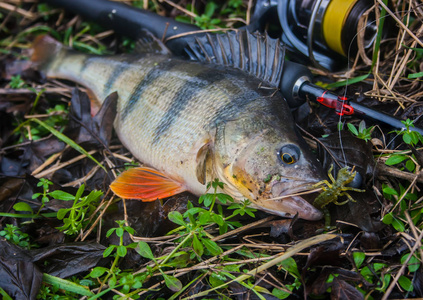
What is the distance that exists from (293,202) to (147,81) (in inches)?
60.3

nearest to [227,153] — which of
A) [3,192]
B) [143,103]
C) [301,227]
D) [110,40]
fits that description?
[301,227]

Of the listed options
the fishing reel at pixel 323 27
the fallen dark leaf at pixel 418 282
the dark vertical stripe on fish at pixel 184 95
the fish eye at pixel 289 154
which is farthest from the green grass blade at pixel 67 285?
the fishing reel at pixel 323 27

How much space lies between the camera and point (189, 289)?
190 cm

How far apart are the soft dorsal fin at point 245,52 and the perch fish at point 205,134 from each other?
10 cm

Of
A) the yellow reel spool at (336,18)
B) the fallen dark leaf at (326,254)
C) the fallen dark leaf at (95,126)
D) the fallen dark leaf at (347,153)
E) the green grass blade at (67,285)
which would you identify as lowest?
the green grass blade at (67,285)

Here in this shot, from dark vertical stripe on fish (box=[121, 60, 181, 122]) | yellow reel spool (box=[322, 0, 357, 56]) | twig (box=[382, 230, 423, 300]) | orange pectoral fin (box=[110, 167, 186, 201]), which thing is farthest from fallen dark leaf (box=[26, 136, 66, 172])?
twig (box=[382, 230, 423, 300])

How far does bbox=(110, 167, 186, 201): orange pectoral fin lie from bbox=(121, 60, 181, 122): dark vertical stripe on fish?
2.01 ft

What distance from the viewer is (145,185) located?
2.38 m

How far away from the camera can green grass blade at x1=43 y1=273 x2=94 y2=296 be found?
1.91 m

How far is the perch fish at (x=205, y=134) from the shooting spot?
77.7 inches

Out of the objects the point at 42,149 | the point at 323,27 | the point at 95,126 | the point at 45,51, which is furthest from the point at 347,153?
the point at 45,51

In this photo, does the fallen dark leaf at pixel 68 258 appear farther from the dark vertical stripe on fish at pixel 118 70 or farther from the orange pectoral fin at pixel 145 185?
the dark vertical stripe on fish at pixel 118 70

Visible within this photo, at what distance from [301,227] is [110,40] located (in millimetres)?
3016

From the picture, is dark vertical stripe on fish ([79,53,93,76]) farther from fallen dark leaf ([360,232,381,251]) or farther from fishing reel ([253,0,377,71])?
fallen dark leaf ([360,232,381,251])
